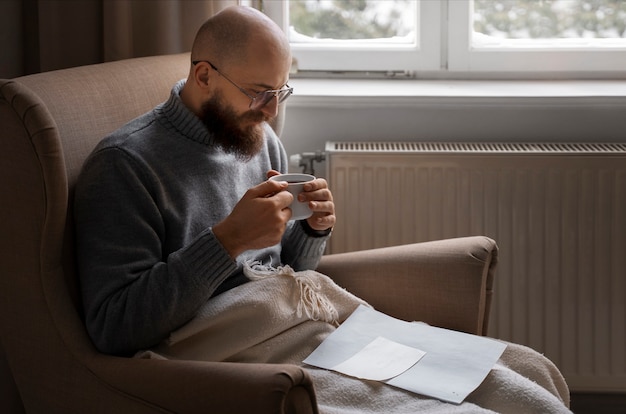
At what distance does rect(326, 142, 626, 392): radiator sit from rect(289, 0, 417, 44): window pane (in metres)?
0.42

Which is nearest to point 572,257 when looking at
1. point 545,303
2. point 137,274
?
point 545,303

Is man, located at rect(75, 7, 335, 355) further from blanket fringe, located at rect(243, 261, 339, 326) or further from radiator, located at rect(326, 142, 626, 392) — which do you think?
radiator, located at rect(326, 142, 626, 392)

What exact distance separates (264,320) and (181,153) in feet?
1.13

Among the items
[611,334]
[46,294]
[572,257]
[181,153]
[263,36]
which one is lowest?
[611,334]

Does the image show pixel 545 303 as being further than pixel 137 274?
Yes

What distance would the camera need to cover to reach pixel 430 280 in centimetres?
194

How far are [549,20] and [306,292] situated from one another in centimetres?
133

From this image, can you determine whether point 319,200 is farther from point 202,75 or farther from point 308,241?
point 202,75

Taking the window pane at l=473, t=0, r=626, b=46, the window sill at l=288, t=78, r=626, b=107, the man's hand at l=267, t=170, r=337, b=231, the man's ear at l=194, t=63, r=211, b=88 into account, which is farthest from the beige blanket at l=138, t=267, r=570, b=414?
the window pane at l=473, t=0, r=626, b=46

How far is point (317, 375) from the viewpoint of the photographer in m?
1.59

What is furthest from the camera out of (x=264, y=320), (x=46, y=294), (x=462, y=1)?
(x=462, y=1)

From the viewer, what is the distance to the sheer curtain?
2.25 meters

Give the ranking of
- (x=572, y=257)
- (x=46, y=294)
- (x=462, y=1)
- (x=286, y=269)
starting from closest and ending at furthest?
(x=46, y=294), (x=286, y=269), (x=572, y=257), (x=462, y=1)

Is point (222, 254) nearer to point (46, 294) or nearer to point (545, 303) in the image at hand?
point (46, 294)
